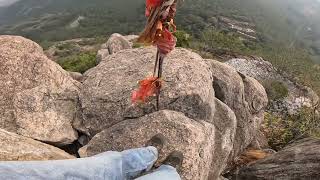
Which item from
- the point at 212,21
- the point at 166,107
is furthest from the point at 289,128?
the point at 212,21

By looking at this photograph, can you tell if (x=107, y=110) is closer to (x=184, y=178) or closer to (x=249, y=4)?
(x=184, y=178)

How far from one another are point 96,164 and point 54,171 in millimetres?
714

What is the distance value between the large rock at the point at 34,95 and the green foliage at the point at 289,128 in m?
7.30

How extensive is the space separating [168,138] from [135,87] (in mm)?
1991

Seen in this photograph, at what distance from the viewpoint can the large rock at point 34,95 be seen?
32.1 feet

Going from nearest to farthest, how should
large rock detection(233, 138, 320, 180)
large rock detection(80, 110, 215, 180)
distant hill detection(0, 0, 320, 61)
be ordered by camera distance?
large rock detection(80, 110, 215, 180) < large rock detection(233, 138, 320, 180) < distant hill detection(0, 0, 320, 61)

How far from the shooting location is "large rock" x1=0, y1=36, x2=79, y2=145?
9.79 metres

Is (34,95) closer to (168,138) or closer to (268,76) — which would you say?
(168,138)

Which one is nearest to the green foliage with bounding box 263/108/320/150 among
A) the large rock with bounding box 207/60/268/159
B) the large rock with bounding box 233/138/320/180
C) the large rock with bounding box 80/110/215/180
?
the large rock with bounding box 207/60/268/159

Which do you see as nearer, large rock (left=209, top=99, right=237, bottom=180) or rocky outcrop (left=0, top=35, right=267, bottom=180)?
rocky outcrop (left=0, top=35, right=267, bottom=180)

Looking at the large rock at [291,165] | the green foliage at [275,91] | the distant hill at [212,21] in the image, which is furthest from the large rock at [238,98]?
the distant hill at [212,21]

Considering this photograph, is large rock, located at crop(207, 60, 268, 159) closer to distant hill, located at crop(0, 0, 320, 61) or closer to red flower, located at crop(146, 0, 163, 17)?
red flower, located at crop(146, 0, 163, 17)

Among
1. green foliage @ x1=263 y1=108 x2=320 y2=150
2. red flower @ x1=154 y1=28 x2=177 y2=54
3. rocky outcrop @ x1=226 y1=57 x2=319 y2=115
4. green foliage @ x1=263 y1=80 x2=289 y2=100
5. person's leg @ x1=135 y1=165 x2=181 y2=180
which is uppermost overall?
red flower @ x1=154 y1=28 x2=177 y2=54

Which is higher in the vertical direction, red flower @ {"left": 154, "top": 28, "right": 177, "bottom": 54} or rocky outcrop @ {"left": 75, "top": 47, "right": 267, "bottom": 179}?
red flower @ {"left": 154, "top": 28, "right": 177, "bottom": 54}
